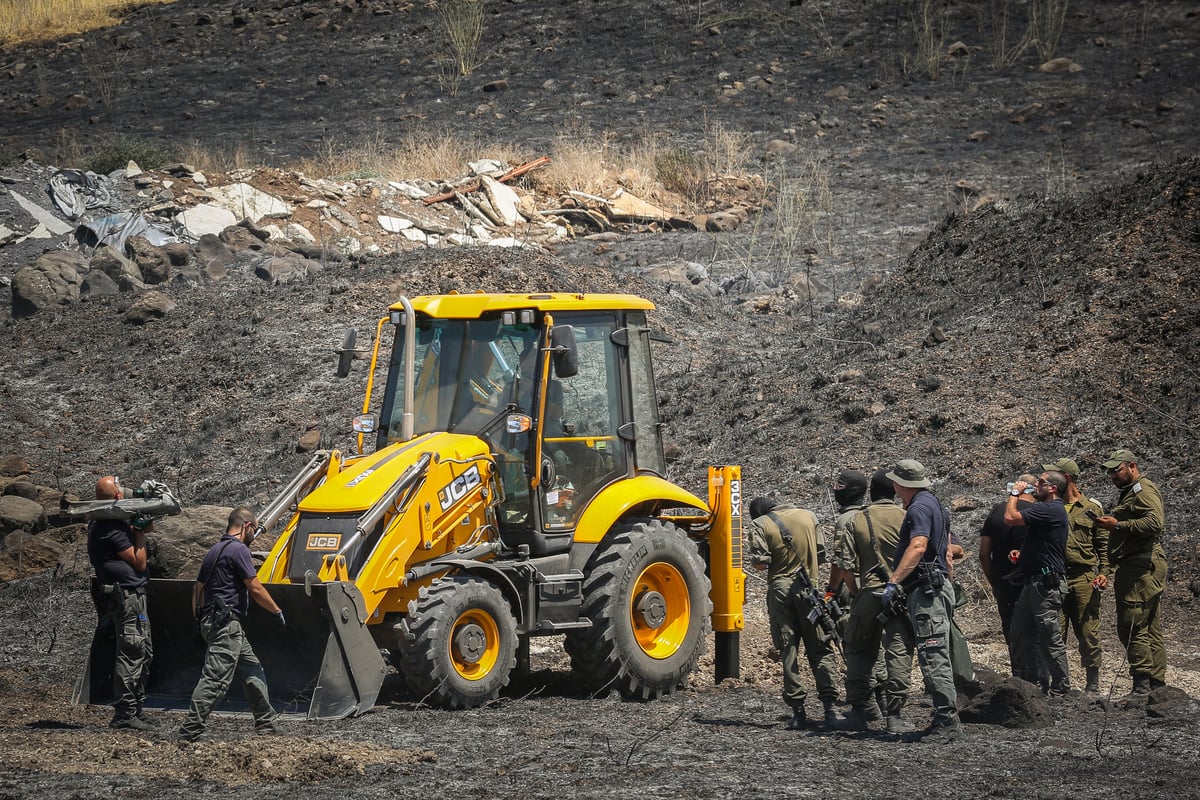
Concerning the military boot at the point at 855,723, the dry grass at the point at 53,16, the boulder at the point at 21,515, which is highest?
the dry grass at the point at 53,16

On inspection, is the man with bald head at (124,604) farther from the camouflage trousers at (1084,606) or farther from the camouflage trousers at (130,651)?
the camouflage trousers at (1084,606)

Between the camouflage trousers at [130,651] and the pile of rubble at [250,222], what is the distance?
1463 cm

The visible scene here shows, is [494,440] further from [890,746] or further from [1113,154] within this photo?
[1113,154]

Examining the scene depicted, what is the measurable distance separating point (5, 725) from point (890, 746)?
563 cm

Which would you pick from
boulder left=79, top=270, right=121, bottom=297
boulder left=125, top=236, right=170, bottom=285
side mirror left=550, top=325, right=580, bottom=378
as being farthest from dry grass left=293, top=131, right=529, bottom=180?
side mirror left=550, top=325, right=580, bottom=378

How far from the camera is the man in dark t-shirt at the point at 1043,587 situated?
10.0m

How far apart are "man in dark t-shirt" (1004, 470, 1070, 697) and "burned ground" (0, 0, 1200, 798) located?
52cm

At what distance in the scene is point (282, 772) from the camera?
743cm

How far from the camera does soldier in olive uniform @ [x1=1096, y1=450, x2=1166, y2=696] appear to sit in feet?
32.8

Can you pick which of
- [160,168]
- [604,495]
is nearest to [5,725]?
[604,495]

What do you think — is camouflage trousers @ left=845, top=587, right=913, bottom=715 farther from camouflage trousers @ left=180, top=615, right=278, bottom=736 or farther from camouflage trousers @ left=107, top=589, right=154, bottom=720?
camouflage trousers @ left=107, top=589, right=154, bottom=720

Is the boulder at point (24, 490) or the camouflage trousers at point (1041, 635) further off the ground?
the boulder at point (24, 490)

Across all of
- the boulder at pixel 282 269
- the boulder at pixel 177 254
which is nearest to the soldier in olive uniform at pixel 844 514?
the boulder at pixel 282 269

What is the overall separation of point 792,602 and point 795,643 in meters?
0.27
